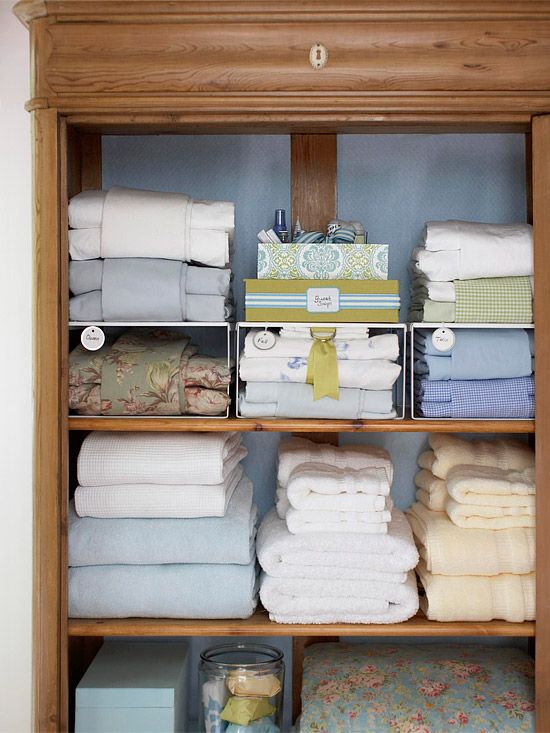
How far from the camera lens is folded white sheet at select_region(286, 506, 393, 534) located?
6.11ft

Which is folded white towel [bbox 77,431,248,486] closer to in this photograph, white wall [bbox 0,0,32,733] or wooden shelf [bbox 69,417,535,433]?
wooden shelf [bbox 69,417,535,433]

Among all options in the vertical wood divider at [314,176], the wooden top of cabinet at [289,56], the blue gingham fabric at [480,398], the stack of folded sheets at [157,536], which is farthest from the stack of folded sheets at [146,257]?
the blue gingham fabric at [480,398]

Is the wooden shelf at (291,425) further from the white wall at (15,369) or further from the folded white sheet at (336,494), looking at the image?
the white wall at (15,369)

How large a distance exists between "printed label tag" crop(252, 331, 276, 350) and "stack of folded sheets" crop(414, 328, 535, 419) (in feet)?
1.20

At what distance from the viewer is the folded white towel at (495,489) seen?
1874 mm

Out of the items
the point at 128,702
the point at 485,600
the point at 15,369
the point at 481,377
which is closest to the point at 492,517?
the point at 485,600

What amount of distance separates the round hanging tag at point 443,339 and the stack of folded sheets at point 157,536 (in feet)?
1.84

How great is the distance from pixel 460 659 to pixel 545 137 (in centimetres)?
135

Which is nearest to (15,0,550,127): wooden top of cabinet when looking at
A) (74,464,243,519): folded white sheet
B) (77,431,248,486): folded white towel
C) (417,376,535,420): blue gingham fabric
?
(417,376,535,420): blue gingham fabric

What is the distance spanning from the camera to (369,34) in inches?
66.7

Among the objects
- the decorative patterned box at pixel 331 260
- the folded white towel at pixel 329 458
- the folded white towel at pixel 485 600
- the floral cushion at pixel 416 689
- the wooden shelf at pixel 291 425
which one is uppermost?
the decorative patterned box at pixel 331 260

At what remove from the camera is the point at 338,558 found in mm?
1846

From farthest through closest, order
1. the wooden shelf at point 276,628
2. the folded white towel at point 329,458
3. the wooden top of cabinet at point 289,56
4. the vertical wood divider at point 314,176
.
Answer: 1. the vertical wood divider at point 314,176
2. the folded white towel at point 329,458
3. the wooden shelf at point 276,628
4. the wooden top of cabinet at point 289,56

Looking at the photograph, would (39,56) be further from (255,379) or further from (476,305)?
(476,305)
